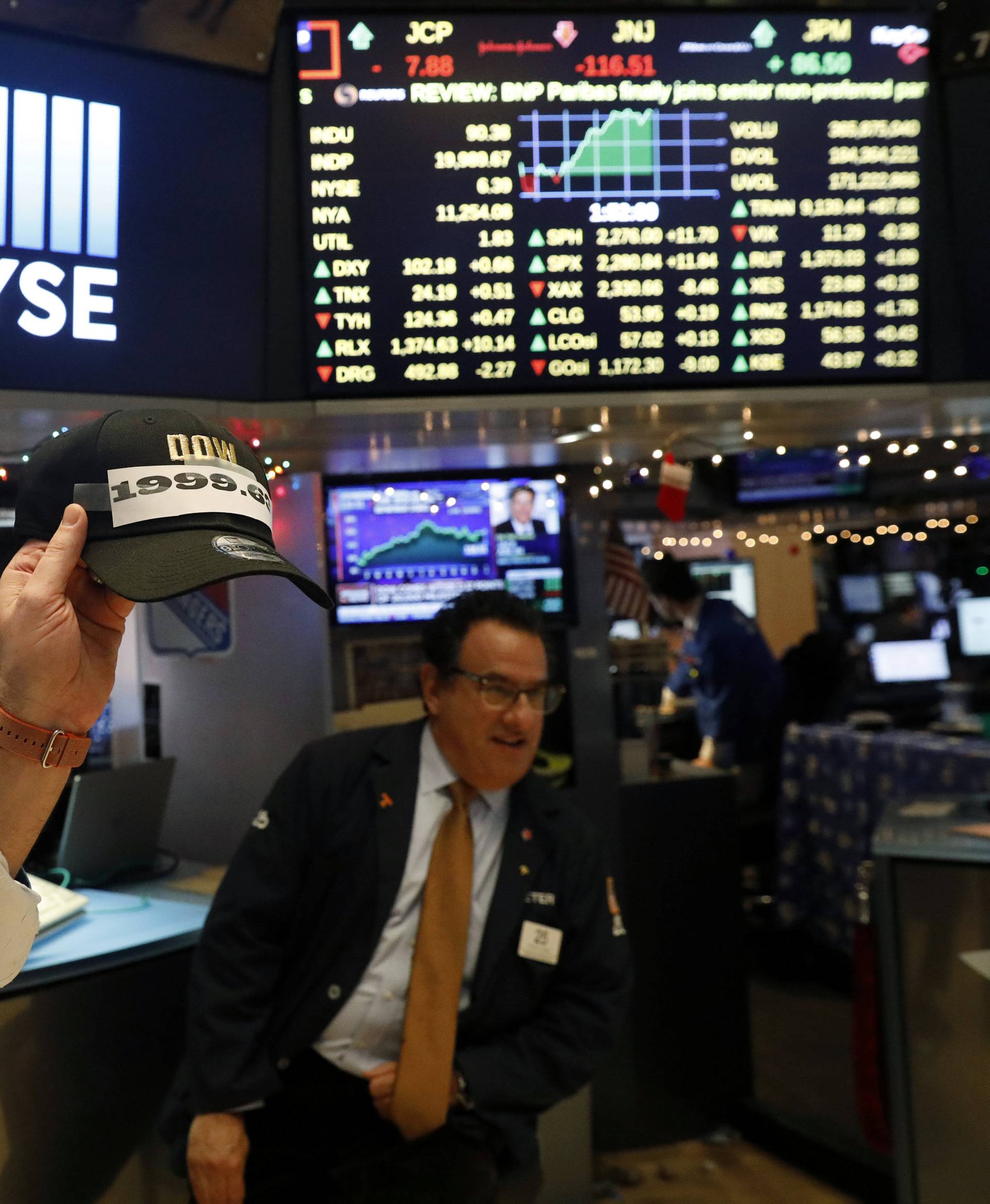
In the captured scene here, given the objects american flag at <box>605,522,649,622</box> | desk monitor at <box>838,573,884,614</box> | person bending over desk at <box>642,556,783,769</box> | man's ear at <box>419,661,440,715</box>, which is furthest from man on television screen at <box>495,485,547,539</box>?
desk monitor at <box>838,573,884,614</box>

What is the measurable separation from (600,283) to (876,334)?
0.65m

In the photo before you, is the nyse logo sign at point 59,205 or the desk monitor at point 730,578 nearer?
the nyse logo sign at point 59,205

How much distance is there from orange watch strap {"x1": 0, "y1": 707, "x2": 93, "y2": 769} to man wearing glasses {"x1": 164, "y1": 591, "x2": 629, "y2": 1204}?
1042mm

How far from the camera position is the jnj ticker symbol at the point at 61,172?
2086mm

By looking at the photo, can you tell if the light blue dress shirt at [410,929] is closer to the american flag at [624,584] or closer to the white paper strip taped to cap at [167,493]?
the white paper strip taped to cap at [167,493]

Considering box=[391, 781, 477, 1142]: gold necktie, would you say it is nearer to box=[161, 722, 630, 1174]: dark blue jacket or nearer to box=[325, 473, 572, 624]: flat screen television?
box=[161, 722, 630, 1174]: dark blue jacket

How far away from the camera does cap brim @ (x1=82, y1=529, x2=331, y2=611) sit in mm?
920

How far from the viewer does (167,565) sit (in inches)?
37.6

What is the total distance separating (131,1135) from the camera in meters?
2.29

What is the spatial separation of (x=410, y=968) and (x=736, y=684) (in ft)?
10.9

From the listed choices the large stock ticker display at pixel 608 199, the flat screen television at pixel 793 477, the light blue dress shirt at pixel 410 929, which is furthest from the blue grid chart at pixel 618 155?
the flat screen television at pixel 793 477

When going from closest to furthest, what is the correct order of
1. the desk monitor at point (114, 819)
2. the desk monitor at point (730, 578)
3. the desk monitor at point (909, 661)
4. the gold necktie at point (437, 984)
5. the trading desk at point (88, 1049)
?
the gold necktie at point (437, 984)
the trading desk at point (88, 1049)
the desk monitor at point (114, 819)
the desk monitor at point (909, 661)
the desk monitor at point (730, 578)

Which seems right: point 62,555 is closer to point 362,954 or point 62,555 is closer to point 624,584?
point 362,954

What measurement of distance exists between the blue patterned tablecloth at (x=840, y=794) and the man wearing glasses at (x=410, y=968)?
85.4 inches
